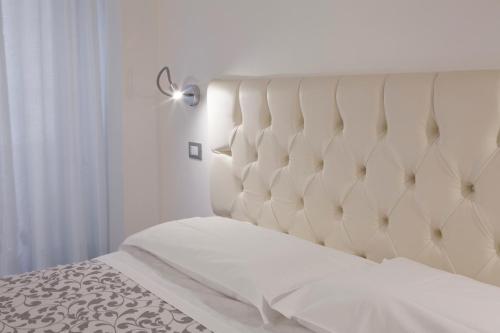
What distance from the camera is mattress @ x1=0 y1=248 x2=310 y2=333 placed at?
140 cm

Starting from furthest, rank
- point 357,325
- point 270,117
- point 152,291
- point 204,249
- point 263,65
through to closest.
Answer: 1. point 263,65
2. point 270,117
3. point 204,249
4. point 152,291
5. point 357,325

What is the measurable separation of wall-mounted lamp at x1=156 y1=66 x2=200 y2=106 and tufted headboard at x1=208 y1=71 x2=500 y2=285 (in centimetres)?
29

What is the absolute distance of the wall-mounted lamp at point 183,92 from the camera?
102 inches

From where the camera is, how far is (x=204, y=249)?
5.83 ft

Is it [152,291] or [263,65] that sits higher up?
[263,65]

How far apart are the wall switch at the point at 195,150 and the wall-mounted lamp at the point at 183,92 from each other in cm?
22

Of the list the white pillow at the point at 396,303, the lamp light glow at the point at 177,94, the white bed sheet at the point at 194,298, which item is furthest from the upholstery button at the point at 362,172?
the lamp light glow at the point at 177,94

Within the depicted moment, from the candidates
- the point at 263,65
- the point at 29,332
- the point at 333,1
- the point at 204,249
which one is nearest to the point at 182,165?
the point at 263,65

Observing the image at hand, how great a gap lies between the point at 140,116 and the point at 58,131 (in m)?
0.49

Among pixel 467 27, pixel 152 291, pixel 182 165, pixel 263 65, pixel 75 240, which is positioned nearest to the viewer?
pixel 467 27

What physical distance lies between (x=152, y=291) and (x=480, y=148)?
110cm

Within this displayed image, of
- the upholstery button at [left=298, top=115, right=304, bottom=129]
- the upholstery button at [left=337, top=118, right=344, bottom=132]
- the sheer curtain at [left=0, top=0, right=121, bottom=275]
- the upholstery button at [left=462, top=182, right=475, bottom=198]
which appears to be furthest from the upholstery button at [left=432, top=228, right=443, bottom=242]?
the sheer curtain at [left=0, top=0, right=121, bottom=275]

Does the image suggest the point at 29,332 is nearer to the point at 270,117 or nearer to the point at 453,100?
the point at 270,117

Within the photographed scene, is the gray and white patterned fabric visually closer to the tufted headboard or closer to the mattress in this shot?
the mattress
